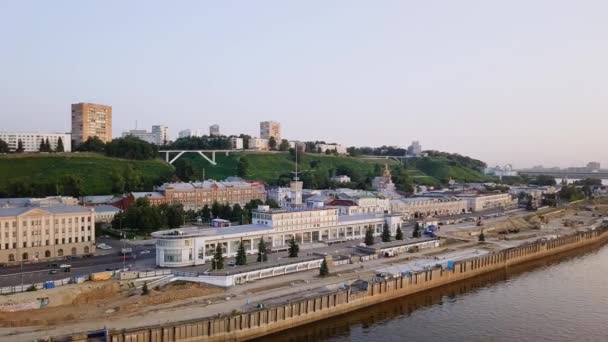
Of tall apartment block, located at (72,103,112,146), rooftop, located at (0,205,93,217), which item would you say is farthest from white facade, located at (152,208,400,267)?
tall apartment block, located at (72,103,112,146)

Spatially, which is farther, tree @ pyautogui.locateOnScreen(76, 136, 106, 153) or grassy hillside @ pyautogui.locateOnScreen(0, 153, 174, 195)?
tree @ pyautogui.locateOnScreen(76, 136, 106, 153)

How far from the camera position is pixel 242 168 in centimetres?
11131

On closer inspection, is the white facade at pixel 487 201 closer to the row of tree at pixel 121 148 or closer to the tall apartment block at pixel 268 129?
the row of tree at pixel 121 148

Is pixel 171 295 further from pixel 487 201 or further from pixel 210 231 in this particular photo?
pixel 487 201

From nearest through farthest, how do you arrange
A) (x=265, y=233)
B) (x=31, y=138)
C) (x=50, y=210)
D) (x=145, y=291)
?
(x=145, y=291) → (x=50, y=210) → (x=265, y=233) → (x=31, y=138)

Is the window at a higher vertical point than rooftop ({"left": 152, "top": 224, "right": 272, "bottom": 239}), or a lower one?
lower

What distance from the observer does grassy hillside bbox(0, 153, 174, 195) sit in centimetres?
8138

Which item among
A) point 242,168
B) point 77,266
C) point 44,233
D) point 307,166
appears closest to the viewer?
point 77,266

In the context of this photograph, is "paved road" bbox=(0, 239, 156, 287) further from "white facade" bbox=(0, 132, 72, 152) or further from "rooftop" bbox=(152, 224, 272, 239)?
"white facade" bbox=(0, 132, 72, 152)

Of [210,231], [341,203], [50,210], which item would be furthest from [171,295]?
[341,203]

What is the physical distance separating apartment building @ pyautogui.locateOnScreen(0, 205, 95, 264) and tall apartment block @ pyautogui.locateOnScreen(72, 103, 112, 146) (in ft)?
248

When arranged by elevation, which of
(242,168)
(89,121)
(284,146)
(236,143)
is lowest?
(242,168)

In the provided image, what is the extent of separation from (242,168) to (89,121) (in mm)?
39355

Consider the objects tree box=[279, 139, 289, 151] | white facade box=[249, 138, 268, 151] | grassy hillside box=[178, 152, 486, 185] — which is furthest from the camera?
white facade box=[249, 138, 268, 151]
